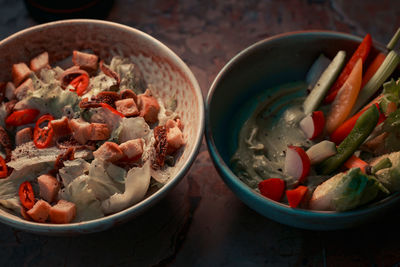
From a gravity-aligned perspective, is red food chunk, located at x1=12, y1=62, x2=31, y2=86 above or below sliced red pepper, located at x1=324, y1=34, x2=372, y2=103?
below

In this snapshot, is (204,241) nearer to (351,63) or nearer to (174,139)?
(174,139)

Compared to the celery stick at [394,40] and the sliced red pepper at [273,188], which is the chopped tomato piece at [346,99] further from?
the sliced red pepper at [273,188]

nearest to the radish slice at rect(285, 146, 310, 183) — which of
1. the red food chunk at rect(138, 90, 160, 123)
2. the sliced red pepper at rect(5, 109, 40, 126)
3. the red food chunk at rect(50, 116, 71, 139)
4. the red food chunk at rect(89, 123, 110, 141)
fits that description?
the red food chunk at rect(138, 90, 160, 123)

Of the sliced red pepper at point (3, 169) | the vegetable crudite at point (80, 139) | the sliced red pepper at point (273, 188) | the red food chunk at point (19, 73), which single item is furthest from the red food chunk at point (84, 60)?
the sliced red pepper at point (273, 188)

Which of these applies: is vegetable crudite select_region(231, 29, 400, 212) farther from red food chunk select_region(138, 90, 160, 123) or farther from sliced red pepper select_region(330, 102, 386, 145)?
red food chunk select_region(138, 90, 160, 123)

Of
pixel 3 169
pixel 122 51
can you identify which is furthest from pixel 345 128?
pixel 3 169

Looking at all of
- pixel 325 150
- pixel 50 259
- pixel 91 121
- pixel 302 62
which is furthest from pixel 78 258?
pixel 302 62
